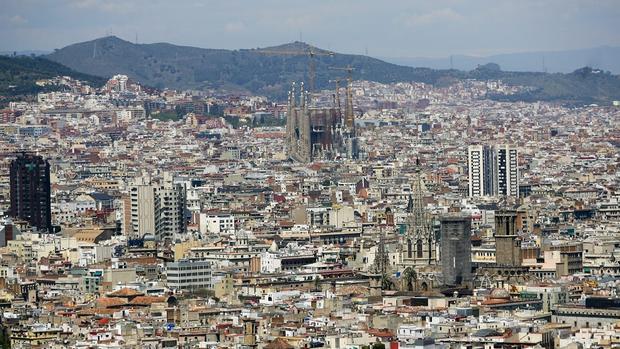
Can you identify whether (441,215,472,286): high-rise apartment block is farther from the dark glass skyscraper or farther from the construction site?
the construction site

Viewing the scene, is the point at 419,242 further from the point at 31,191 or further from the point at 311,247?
the point at 31,191

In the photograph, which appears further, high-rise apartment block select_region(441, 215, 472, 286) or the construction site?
the construction site

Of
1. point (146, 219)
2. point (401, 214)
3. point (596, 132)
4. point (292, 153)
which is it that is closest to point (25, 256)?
point (146, 219)

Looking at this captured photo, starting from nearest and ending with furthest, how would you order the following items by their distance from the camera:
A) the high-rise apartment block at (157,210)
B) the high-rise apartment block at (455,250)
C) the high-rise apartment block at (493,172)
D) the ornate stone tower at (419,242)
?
1. the high-rise apartment block at (455,250)
2. the ornate stone tower at (419,242)
3. the high-rise apartment block at (157,210)
4. the high-rise apartment block at (493,172)

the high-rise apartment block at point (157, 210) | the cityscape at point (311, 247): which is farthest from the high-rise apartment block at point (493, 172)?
the high-rise apartment block at point (157, 210)

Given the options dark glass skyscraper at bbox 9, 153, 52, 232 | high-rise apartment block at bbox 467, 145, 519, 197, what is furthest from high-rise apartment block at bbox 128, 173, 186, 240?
high-rise apartment block at bbox 467, 145, 519, 197

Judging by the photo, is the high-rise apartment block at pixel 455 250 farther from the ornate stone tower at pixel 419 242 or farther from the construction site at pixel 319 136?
the construction site at pixel 319 136

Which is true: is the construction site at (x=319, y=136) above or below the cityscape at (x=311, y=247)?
above
